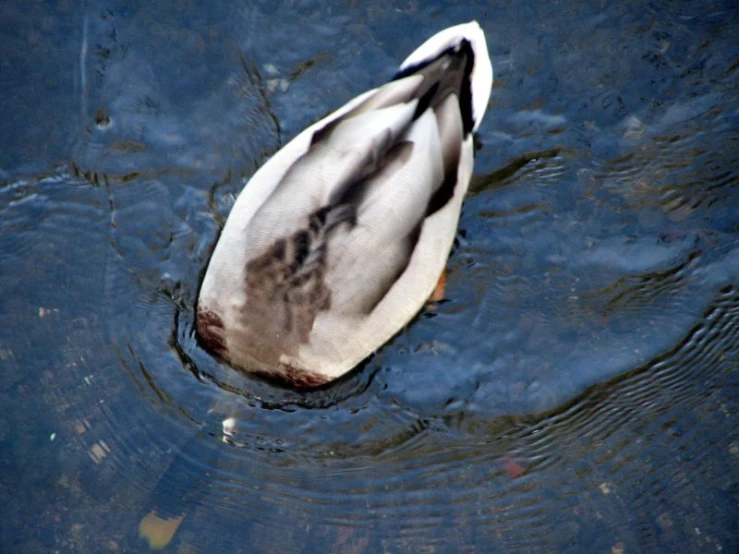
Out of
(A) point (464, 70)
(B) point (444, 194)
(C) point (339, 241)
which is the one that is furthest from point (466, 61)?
(C) point (339, 241)

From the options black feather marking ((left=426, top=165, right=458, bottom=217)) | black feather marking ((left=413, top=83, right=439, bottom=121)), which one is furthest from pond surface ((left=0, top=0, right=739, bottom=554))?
black feather marking ((left=413, top=83, right=439, bottom=121))

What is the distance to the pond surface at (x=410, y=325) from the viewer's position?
157 inches

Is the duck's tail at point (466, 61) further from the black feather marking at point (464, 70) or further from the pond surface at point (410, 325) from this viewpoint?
the pond surface at point (410, 325)

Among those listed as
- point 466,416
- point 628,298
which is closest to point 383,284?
point 466,416

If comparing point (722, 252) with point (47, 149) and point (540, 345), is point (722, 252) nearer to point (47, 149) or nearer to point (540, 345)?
point (540, 345)

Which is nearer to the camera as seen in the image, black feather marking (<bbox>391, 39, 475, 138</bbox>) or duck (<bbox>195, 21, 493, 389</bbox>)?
duck (<bbox>195, 21, 493, 389</bbox>)

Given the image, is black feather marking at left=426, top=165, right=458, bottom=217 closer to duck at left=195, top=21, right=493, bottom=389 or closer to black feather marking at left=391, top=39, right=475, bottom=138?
duck at left=195, top=21, right=493, bottom=389

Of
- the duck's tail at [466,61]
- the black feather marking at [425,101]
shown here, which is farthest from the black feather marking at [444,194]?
the duck's tail at [466,61]

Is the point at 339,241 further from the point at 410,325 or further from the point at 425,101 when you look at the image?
the point at 425,101

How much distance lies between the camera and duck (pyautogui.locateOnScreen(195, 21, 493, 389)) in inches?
153

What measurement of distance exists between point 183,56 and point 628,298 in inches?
102

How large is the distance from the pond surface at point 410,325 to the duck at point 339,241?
0.89 feet

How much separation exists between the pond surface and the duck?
0.27 m

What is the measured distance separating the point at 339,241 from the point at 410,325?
709mm
